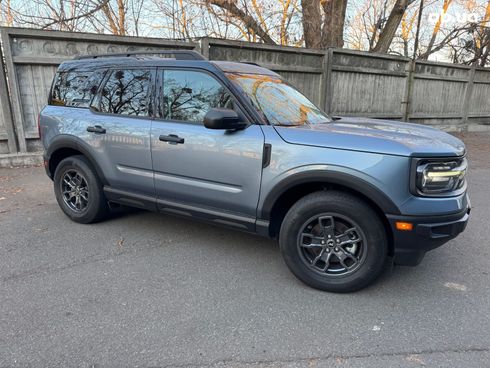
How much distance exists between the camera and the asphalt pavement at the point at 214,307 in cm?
236

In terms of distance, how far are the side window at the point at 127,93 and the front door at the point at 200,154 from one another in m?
0.21

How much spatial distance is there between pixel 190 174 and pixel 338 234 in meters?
1.48

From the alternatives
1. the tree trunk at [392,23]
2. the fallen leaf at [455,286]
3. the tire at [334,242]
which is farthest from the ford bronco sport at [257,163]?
the tree trunk at [392,23]

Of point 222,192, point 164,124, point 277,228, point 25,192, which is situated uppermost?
point 164,124

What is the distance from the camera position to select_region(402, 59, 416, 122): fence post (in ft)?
38.3

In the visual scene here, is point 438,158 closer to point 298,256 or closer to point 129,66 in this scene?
point 298,256

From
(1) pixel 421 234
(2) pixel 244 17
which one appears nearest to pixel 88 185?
(1) pixel 421 234

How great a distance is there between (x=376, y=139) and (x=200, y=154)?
155 centimetres

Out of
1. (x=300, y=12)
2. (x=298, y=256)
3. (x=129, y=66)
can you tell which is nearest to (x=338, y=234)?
(x=298, y=256)

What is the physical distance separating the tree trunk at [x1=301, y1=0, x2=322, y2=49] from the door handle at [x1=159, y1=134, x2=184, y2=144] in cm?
920

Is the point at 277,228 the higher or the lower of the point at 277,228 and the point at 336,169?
the lower

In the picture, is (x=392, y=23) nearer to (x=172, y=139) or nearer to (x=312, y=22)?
(x=312, y=22)

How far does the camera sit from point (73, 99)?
14.7 ft

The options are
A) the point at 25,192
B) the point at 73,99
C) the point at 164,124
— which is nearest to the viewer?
the point at 164,124
